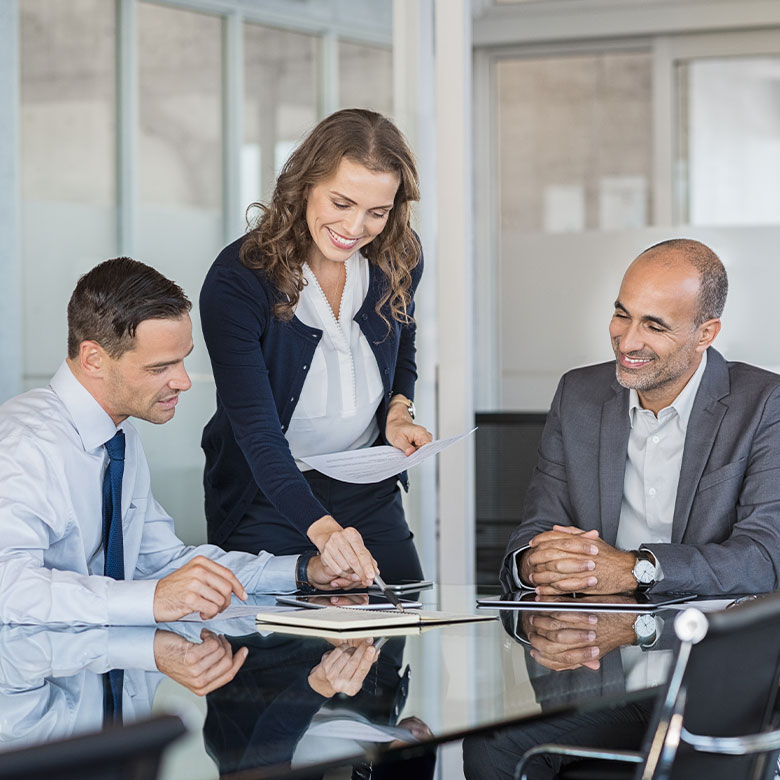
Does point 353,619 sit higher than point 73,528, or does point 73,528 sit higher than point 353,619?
point 73,528

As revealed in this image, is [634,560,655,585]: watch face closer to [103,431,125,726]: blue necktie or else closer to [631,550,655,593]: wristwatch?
[631,550,655,593]: wristwatch

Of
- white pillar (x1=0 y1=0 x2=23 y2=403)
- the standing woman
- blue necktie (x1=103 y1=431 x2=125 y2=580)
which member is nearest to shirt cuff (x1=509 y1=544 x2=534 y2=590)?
the standing woman

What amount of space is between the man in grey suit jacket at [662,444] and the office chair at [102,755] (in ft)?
5.14

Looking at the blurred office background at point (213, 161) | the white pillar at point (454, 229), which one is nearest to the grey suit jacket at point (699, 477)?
the white pillar at point (454, 229)

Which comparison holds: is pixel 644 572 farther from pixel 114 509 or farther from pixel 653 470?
pixel 114 509

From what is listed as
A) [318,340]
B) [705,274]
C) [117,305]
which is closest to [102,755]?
[117,305]

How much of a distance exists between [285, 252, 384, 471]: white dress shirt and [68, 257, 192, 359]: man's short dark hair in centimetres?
41

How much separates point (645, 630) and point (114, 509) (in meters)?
0.95

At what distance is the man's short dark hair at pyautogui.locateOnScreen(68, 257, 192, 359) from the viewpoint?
2295mm

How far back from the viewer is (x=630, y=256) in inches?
225

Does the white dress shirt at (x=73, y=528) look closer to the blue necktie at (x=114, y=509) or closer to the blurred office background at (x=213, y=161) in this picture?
the blue necktie at (x=114, y=509)

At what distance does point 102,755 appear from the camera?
858mm

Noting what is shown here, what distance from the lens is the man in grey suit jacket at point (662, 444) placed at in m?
2.47

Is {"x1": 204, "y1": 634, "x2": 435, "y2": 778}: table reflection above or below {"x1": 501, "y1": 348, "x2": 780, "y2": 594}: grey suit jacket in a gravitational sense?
below
